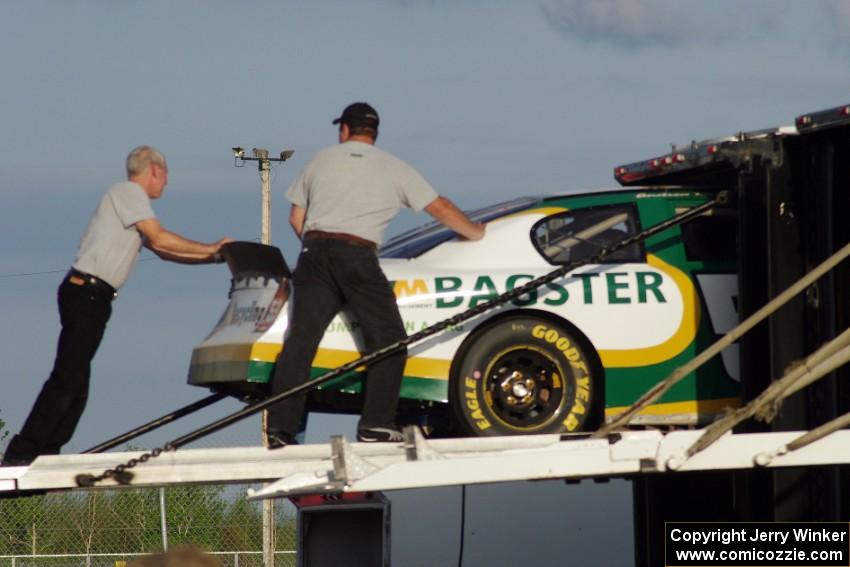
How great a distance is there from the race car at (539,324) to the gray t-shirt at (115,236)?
58cm

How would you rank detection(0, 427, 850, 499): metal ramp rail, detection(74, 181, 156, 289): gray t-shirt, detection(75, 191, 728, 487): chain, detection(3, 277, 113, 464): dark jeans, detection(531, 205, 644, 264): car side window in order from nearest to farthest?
detection(0, 427, 850, 499): metal ramp rail < detection(75, 191, 728, 487): chain < detection(3, 277, 113, 464): dark jeans < detection(74, 181, 156, 289): gray t-shirt < detection(531, 205, 644, 264): car side window

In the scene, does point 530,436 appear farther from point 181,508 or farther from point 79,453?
point 181,508

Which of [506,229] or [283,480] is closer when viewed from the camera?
[283,480]

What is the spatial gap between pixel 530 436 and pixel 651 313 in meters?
1.18

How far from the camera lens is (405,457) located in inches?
305

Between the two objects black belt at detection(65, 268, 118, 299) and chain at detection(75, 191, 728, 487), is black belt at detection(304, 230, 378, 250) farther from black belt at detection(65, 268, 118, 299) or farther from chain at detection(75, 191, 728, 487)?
black belt at detection(65, 268, 118, 299)

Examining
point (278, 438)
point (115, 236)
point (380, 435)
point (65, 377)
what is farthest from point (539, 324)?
point (65, 377)

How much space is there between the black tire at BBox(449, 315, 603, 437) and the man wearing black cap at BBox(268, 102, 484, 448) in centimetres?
42

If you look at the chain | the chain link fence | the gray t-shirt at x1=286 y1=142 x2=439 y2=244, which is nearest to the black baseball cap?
the gray t-shirt at x1=286 y1=142 x2=439 y2=244

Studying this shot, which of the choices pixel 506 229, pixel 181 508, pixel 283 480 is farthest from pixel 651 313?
pixel 181 508

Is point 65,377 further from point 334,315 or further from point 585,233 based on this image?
point 585,233

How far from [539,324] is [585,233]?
2.57 ft

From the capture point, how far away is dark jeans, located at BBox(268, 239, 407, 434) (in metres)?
8.13

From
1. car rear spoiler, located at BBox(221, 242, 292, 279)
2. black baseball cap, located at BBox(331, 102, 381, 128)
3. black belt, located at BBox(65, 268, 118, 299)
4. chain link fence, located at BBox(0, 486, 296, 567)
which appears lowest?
chain link fence, located at BBox(0, 486, 296, 567)
